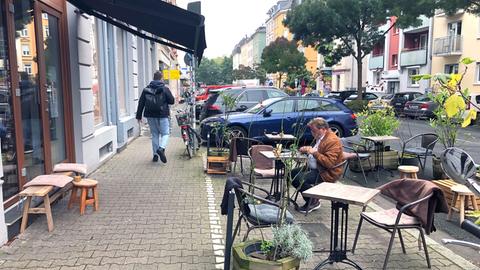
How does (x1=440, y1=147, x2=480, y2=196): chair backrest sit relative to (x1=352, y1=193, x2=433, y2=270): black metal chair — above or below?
above

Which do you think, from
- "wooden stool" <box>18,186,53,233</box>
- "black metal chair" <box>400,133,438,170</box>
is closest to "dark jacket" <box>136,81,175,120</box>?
"wooden stool" <box>18,186,53,233</box>

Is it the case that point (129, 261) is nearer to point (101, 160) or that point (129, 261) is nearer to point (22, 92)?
point (22, 92)

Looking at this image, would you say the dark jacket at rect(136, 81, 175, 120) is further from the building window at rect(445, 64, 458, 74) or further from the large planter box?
the building window at rect(445, 64, 458, 74)

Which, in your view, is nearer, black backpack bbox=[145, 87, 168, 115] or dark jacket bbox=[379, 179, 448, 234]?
dark jacket bbox=[379, 179, 448, 234]

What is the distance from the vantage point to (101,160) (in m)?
8.98

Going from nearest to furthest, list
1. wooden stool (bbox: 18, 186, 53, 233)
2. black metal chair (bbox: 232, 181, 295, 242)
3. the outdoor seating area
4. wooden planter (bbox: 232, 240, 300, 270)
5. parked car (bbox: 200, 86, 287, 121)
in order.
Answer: wooden planter (bbox: 232, 240, 300, 270) → the outdoor seating area → black metal chair (bbox: 232, 181, 295, 242) → wooden stool (bbox: 18, 186, 53, 233) → parked car (bbox: 200, 86, 287, 121)

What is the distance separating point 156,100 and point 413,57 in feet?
102

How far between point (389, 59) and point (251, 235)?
126 feet

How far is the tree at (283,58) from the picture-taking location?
49.6m

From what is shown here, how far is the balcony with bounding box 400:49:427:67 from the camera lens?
112 ft

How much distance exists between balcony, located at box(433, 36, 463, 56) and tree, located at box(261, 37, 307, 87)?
17381 millimetres

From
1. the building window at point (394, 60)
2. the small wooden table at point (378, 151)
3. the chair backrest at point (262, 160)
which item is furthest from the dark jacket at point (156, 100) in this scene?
the building window at point (394, 60)

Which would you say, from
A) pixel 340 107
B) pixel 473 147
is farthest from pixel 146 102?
pixel 473 147

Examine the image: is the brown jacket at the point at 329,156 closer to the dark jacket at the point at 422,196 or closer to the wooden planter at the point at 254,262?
the dark jacket at the point at 422,196
